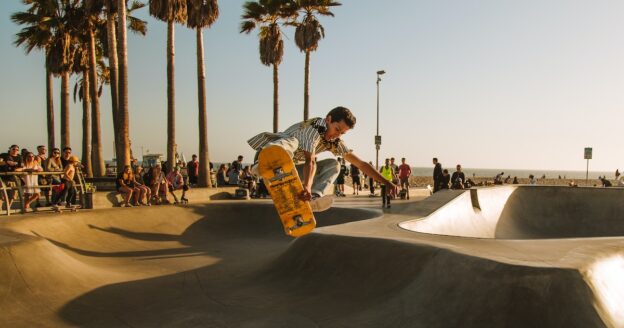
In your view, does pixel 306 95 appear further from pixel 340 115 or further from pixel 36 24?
pixel 340 115

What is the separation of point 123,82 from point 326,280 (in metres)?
13.1

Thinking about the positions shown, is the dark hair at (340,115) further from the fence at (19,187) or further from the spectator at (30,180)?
the spectator at (30,180)

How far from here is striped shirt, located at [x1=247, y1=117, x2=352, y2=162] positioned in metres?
5.04

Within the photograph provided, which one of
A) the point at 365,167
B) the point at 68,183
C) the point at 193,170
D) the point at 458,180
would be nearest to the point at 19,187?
the point at 68,183

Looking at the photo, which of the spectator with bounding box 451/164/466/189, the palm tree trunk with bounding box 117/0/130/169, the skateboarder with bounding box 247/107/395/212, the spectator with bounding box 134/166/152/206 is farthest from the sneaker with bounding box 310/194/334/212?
the spectator with bounding box 451/164/466/189

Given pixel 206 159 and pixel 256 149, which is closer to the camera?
pixel 256 149

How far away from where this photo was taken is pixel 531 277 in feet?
12.5

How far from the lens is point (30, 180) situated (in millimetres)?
10109

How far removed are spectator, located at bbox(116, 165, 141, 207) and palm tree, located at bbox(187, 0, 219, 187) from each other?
5.31 m

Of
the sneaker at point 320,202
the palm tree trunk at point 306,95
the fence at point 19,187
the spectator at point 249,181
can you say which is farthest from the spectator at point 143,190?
the palm tree trunk at point 306,95

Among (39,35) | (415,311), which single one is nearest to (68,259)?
(415,311)

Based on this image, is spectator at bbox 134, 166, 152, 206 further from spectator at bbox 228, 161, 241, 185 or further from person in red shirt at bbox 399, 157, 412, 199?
person in red shirt at bbox 399, 157, 412, 199

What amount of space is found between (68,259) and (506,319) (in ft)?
18.1

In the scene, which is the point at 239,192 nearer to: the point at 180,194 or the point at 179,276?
the point at 180,194
